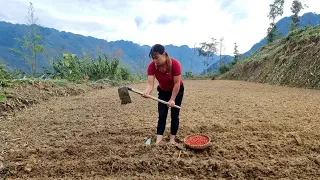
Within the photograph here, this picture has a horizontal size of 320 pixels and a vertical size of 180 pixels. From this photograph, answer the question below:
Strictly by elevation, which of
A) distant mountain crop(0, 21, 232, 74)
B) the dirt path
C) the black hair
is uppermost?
distant mountain crop(0, 21, 232, 74)

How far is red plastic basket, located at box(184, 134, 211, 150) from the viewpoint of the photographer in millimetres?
3364

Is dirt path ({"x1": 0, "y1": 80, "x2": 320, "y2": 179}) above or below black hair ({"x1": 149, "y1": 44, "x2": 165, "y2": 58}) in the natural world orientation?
below

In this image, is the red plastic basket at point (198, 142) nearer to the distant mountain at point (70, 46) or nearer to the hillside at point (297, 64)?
the hillside at point (297, 64)

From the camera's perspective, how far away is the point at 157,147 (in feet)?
11.3

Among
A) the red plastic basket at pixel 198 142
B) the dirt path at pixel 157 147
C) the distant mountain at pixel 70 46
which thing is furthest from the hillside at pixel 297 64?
the distant mountain at pixel 70 46

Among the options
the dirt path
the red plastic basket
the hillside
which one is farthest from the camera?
the hillside

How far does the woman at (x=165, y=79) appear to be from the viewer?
3.43 m

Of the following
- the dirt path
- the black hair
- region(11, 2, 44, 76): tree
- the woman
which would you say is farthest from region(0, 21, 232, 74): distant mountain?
the black hair

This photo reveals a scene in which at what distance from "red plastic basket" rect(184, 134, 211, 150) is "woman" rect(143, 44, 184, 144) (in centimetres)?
23

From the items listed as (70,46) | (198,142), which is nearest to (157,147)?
(198,142)

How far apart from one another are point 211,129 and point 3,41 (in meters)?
83.3

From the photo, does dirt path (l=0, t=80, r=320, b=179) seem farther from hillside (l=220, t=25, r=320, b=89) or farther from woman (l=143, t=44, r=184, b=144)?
hillside (l=220, t=25, r=320, b=89)

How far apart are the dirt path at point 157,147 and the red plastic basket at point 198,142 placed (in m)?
0.08

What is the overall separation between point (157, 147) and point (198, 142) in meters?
0.49
